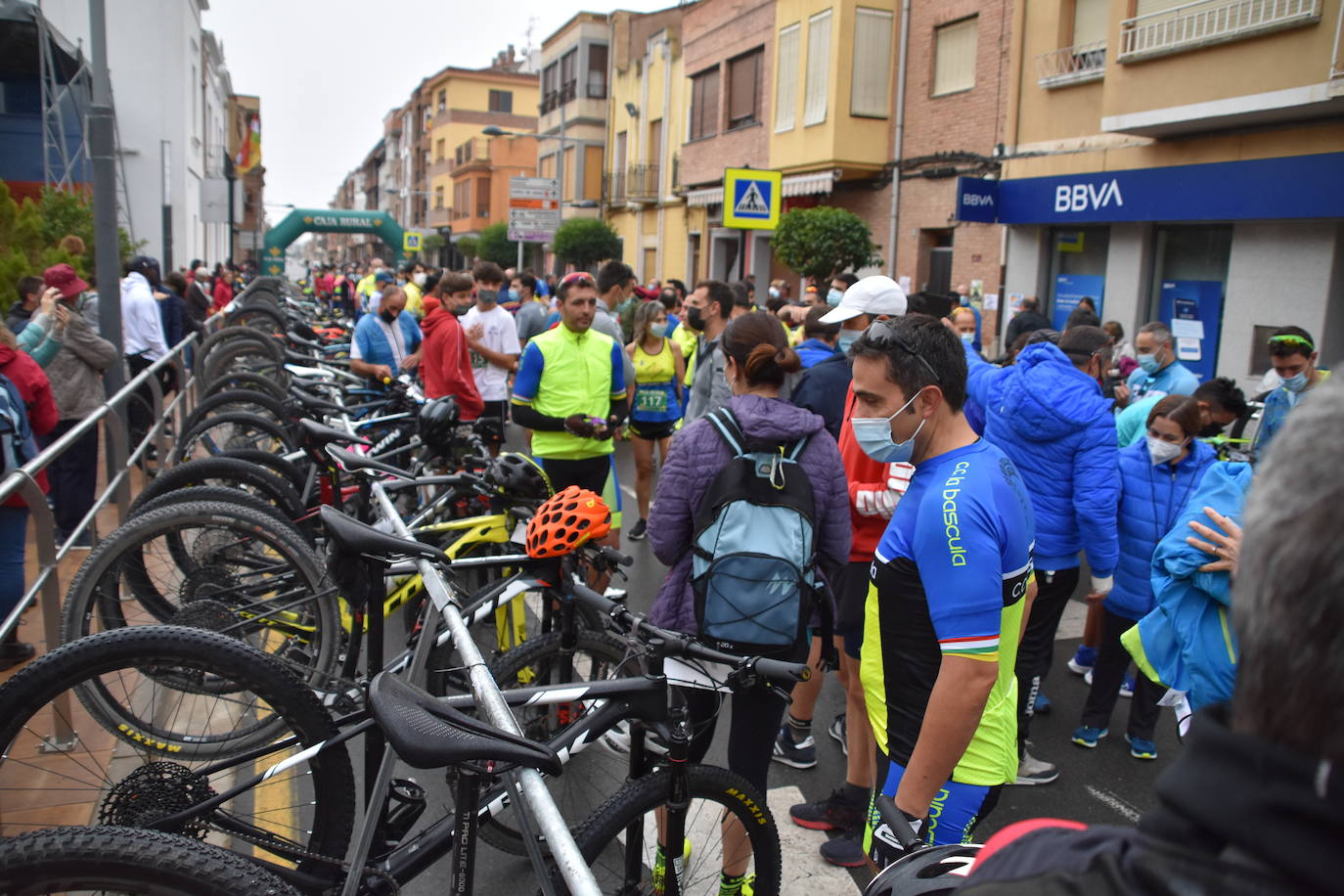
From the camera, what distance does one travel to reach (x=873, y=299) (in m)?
4.71

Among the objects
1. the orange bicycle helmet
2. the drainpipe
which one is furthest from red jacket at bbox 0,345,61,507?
the drainpipe

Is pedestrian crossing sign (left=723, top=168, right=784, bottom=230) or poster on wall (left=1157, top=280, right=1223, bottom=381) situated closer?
poster on wall (left=1157, top=280, right=1223, bottom=381)

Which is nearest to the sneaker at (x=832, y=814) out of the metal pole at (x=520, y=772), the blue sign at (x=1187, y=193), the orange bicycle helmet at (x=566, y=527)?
the orange bicycle helmet at (x=566, y=527)

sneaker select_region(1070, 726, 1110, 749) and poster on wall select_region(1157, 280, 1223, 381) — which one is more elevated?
→ poster on wall select_region(1157, 280, 1223, 381)

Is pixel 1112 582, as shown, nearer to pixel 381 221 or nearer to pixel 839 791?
pixel 839 791

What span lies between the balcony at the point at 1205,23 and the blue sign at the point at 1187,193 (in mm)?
1417

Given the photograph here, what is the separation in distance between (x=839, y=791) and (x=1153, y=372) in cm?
533

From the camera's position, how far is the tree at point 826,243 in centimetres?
1705

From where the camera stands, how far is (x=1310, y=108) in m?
10.6

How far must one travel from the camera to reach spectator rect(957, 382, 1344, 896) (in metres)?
0.77

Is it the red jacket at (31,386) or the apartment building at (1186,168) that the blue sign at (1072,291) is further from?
the red jacket at (31,386)

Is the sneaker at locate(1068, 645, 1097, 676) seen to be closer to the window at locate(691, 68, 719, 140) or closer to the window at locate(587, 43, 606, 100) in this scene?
the window at locate(691, 68, 719, 140)

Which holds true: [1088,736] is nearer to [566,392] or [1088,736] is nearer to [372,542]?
[566,392]

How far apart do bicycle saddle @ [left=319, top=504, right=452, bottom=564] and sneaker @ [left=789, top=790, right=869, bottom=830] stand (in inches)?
71.9
